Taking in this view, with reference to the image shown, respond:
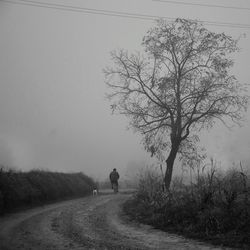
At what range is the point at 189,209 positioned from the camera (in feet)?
48.4

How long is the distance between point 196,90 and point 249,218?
62.9 ft

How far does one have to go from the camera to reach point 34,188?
23.9 meters

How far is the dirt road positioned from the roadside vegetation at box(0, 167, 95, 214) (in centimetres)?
206

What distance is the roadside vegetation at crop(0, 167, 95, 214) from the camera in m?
20.5

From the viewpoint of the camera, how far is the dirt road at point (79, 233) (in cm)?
1119

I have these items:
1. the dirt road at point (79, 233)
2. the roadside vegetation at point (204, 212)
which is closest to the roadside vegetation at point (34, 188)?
the dirt road at point (79, 233)

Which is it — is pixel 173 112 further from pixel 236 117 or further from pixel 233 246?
pixel 233 246

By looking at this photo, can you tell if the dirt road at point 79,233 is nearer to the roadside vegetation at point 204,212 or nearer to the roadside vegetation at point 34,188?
the roadside vegetation at point 204,212

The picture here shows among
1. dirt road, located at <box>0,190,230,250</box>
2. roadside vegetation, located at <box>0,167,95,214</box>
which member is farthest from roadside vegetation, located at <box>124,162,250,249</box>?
roadside vegetation, located at <box>0,167,95,214</box>

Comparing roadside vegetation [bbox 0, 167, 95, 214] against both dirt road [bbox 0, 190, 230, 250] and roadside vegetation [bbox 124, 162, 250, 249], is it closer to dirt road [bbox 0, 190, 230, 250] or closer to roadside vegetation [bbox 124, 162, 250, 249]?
dirt road [bbox 0, 190, 230, 250]

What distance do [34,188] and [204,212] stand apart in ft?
42.9

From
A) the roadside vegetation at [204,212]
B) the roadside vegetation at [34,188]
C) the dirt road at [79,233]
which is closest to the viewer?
the dirt road at [79,233]

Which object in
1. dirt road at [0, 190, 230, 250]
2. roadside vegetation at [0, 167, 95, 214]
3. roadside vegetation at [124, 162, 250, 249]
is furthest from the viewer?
Answer: roadside vegetation at [0, 167, 95, 214]

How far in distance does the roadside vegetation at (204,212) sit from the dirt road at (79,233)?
2.38ft
